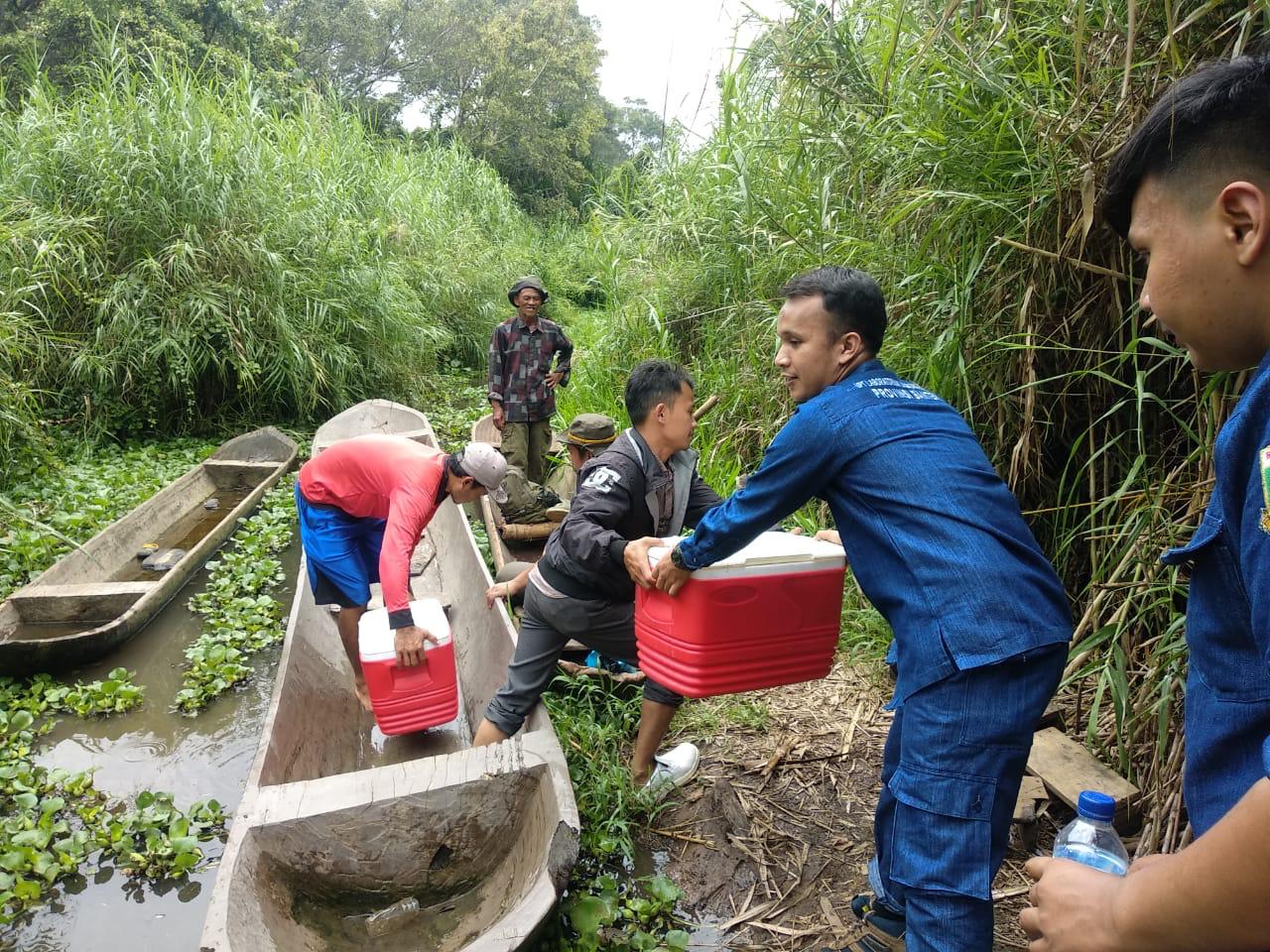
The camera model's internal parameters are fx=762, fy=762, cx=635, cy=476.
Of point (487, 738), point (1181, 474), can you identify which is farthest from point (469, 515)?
point (1181, 474)

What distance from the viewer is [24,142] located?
6.95m

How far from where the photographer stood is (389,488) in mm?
3373

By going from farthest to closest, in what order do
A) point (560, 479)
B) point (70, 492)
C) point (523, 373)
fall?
point (560, 479)
point (523, 373)
point (70, 492)

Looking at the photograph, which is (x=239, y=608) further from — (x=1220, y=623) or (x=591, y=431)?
(x=1220, y=623)

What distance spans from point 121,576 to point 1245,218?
5964 millimetres

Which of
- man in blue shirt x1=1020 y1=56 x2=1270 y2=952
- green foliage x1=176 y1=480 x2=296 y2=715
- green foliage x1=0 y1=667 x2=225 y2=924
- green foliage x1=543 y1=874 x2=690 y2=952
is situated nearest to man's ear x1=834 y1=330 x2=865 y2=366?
man in blue shirt x1=1020 y1=56 x2=1270 y2=952

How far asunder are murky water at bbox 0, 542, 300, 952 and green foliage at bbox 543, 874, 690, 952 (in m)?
1.36

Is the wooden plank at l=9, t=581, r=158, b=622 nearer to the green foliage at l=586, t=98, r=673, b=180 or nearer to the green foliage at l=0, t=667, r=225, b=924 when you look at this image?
the green foliage at l=0, t=667, r=225, b=924

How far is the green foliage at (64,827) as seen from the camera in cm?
279

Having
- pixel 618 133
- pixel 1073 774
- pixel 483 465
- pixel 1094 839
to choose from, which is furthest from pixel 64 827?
pixel 618 133

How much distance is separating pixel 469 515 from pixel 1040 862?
18.1 feet

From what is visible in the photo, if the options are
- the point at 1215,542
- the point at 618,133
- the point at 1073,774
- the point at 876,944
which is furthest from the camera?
the point at 618,133

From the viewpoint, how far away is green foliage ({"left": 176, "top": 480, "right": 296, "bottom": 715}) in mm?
4141

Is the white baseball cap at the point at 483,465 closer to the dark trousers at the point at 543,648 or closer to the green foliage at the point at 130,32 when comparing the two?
the dark trousers at the point at 543,648
